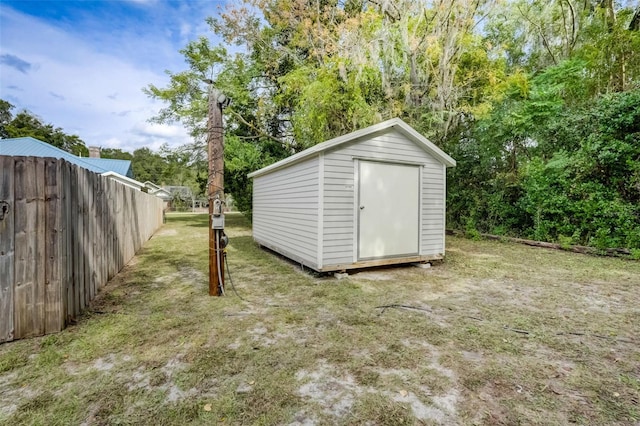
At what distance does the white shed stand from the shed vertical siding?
17 millimetres

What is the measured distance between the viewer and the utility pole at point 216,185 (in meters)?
3.61

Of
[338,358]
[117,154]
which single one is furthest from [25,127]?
[338,358]

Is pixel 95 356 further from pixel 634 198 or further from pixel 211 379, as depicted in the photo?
pixel 634 198

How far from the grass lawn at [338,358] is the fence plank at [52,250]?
18 cm

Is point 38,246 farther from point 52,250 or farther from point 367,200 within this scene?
point 367,200

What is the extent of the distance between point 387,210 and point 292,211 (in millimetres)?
1814

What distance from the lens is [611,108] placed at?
6.02 meters

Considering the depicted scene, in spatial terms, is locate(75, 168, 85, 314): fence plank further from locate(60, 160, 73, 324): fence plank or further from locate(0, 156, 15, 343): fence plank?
locate(0, 156, 15, 343): fence plank

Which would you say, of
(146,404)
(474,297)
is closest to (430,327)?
(474,297)

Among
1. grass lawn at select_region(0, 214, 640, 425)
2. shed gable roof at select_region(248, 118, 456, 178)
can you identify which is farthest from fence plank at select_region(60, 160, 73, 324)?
shed gable roof at select_region(248, 118, 456, 178)

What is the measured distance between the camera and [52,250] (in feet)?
8.39

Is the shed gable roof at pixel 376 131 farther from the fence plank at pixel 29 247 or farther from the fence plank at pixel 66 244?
the fence plank at pixel 29 247

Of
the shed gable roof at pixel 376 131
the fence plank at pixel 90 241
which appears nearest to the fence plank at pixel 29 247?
the fence plank at pixel 90 241

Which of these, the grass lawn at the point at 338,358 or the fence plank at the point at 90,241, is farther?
the fence plank at the point at 90,241
